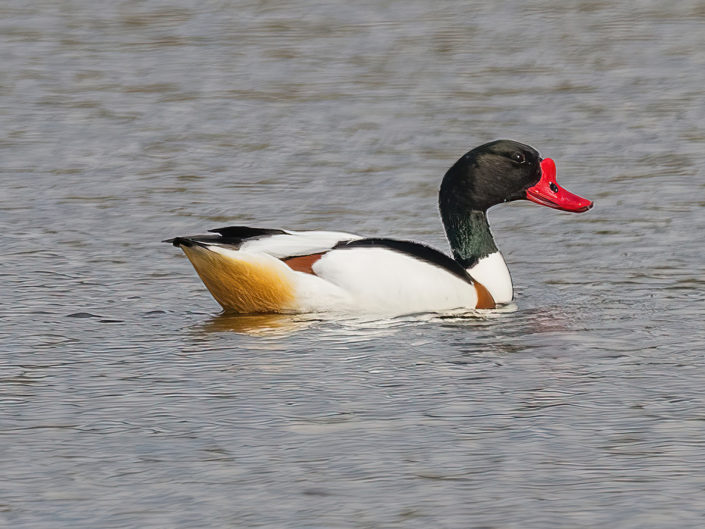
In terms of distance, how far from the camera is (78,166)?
13445 millimetres

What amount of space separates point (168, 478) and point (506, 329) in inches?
126

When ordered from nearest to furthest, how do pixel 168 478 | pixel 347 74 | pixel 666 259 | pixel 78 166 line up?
pixel 168 478
pixel 666 259
pixel 78 166
pixel 347 74

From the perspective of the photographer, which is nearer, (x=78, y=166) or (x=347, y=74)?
(x=78, y=166)

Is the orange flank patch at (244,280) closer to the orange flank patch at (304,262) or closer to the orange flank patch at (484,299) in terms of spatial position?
the orange flank patch at (304,262)

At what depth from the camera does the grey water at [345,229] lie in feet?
20.2

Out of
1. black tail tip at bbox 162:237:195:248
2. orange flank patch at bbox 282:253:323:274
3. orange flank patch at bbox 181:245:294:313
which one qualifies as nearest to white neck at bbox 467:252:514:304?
orange flank patch at bbox 282:253:323:274

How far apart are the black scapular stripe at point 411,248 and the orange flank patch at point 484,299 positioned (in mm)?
106

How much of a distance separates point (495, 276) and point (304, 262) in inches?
45.6

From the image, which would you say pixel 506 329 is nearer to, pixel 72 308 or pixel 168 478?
pixel 72 308

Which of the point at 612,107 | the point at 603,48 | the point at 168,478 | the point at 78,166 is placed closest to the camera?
the point at 168,478

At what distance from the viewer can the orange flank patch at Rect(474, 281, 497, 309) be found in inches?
378

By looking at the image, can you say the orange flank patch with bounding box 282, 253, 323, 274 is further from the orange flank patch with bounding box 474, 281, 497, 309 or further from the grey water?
the orange flank patch with bounding box 474, 281, 497, 309

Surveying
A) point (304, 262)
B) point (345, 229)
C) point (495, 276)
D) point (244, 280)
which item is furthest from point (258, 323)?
point (345, 229)

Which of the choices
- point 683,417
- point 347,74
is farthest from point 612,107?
point 683,417
